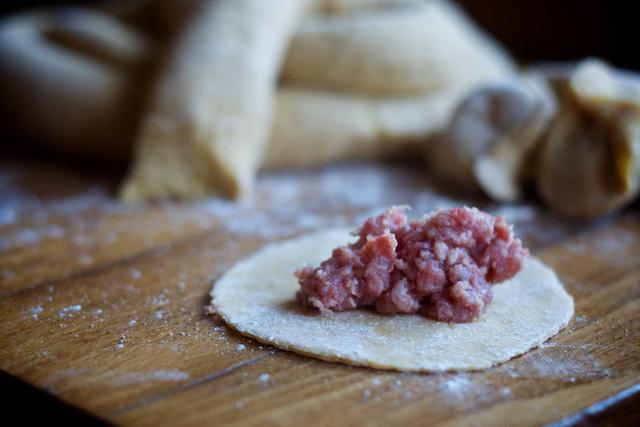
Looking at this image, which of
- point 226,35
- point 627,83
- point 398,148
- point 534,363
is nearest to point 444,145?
point 398,148

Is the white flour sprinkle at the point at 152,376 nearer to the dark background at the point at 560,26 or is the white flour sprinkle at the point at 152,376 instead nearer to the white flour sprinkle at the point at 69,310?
the white flour sprinkle at the point at 69,310

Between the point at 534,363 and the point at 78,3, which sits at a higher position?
the point at 78,3

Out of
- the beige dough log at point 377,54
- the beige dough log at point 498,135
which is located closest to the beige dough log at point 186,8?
the beige dough log at point 377,54

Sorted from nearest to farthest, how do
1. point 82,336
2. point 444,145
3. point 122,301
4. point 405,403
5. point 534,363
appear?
1. point 405,403
2. point 534,363
3. point 82,336
4. point 122,301
5. point 444,145

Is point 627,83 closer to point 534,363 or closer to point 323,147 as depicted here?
point 323,147

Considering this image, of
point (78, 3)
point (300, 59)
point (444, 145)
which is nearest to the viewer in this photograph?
point (444, 145)

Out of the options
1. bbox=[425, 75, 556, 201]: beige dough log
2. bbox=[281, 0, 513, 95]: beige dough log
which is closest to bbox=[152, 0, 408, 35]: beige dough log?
bbox=[281, 0, 513, 95]: beige dough log

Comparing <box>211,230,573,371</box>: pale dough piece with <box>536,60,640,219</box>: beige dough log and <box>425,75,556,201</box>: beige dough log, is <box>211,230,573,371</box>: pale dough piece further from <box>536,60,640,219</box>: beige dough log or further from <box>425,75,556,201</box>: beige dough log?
<box>425,75,556,201</box>: beige dough log
